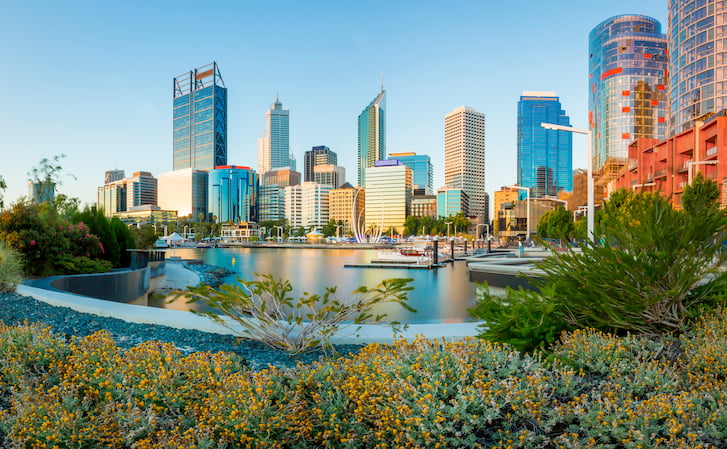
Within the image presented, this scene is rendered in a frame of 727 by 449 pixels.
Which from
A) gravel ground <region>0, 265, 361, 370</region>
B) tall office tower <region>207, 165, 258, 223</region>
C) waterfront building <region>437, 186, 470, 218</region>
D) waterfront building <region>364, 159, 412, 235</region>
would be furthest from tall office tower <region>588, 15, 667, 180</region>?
tall office tower <region>207, 165, 258, 223</region>

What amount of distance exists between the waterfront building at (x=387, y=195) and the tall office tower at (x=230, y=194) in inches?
2491

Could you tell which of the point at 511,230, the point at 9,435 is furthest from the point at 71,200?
the point at 511,230

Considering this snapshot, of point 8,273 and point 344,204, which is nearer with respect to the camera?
point 8,273

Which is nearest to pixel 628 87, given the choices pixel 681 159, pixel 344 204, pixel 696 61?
pixel 696 61

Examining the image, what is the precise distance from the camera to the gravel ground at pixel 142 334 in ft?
15.4

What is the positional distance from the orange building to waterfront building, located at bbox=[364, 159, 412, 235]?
10401cm

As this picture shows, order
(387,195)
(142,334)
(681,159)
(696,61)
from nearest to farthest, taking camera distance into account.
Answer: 1. (142,334)
2. (681,159)
3. (696,61)
4. (387,195)

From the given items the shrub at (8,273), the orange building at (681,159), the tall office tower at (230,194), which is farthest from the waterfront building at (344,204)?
the shrub at (8,273)

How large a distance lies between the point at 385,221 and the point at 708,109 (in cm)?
10984

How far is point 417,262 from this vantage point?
36219 millimetres

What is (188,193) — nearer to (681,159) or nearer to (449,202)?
(449,202)

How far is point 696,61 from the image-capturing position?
6366 centimetres

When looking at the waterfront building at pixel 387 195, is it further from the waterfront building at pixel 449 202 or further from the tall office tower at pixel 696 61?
the tall office tower at pixel 696 61

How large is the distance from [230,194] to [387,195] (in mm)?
75771
